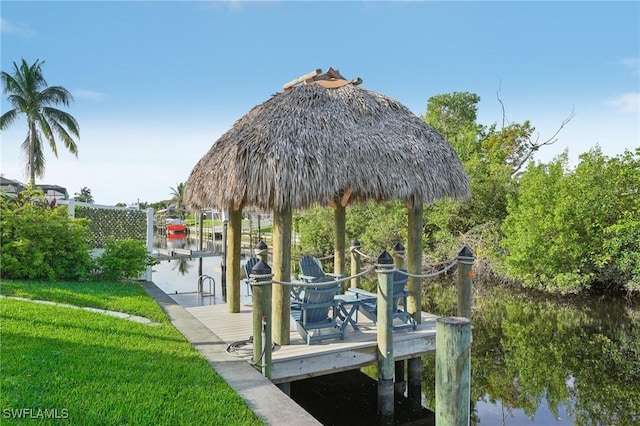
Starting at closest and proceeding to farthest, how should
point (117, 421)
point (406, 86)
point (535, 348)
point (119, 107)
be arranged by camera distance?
point (117, 421)
point (535, 348)
point (119, 107)
point (406, 86)

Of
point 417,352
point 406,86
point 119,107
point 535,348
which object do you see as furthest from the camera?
point 406,86

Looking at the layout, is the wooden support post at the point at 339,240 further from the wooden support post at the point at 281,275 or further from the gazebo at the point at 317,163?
the wooden support post at the point at 281,275

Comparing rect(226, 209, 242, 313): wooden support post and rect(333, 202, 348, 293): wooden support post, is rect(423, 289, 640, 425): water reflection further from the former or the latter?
rect(226, 209, 242, 313): wooden support post

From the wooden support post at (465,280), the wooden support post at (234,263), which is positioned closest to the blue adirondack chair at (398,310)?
the wooden support post at (465,280)

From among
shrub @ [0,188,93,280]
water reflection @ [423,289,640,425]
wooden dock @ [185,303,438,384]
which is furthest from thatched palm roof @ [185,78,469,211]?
shrub @ [0,188,93,280]

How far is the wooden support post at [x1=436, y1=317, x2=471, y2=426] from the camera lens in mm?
2982

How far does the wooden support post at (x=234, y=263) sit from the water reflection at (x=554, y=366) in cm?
363

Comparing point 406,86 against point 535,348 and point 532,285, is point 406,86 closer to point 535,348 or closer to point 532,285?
point 532,285

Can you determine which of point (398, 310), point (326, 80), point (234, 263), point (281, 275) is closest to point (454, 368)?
point (281, 275)

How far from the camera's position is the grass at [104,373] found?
3.59m

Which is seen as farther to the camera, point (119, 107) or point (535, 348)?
point (119, 107)

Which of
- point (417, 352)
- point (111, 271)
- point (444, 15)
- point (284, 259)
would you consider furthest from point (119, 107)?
point (417, 352)

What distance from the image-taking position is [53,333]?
5.69 metres

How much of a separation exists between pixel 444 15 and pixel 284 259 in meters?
9.81
